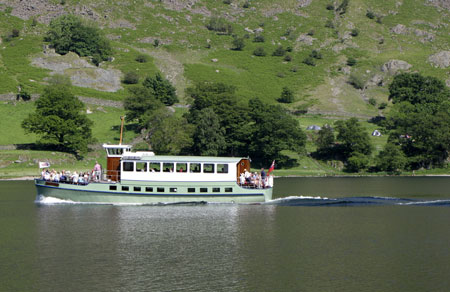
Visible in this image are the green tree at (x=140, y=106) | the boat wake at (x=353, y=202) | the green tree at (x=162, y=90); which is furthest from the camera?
the green tree at (x=162, y=90)

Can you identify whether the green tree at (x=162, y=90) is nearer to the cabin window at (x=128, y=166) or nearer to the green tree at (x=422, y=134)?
the green tree at (x=422, y=134)

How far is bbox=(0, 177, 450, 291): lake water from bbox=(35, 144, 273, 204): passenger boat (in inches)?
62.5

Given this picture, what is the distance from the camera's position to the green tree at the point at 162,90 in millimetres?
172375

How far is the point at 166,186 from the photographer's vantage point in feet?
196

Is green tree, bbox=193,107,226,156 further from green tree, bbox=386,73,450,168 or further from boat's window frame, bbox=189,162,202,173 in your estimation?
boat's window frame, bbox=189,162,202,173

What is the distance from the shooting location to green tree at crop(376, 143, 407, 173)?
386ft

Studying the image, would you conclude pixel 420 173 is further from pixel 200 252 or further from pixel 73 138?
pixel 200 252

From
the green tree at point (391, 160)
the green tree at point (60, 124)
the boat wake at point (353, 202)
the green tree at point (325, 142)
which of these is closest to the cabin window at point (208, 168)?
the boat wake at point (353, 202)

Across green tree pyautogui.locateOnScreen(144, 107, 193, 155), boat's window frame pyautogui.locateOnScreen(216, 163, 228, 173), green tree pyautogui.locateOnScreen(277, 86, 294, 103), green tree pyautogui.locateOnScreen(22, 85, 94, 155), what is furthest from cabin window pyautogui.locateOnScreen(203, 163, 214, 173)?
green tree pyautogui.locateOnScreen(277, 86, 294, 103)

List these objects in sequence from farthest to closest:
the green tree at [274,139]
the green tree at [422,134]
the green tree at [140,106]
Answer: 1. the green tree at [140,106]
2. the green tree at [422,134]
3. the green tree at [274,139]

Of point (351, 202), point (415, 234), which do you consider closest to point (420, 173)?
point (351, 202)

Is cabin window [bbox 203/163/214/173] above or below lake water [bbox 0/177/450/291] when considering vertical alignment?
above

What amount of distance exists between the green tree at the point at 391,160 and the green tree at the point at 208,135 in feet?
119

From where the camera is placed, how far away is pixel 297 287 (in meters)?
28.8
